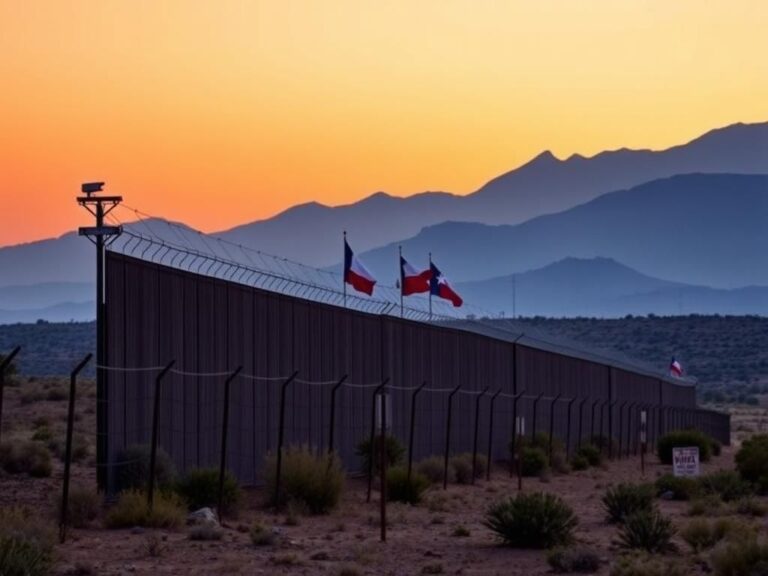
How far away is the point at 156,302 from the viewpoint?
93.0ft

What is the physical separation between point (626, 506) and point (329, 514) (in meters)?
5.04

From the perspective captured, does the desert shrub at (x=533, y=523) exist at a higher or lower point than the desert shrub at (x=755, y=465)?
lower

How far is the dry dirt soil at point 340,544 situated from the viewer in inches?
795

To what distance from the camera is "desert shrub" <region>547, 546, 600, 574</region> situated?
68.0ft

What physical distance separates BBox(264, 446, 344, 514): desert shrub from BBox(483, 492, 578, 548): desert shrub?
17.6 feet

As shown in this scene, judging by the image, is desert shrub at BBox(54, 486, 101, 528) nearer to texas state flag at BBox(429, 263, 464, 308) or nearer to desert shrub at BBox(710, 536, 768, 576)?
desert shrub at BBox(710, 536, 768, 576)

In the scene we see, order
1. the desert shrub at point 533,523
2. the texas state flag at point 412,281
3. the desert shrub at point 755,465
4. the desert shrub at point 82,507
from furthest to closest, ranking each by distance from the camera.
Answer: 1. the texas state flag at point 412,281
2. the desert shrub at point 755,465
3. the desert shrub at point 82,507
4. the desert shrub at point 533,523

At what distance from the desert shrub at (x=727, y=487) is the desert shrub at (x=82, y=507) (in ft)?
45.8

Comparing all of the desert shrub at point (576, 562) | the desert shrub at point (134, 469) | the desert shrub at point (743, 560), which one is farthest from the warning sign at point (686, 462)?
the desert shrub at point (743, 560)

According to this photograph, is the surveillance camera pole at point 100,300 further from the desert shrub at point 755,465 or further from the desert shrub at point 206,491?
the desert shrub at point 755,465

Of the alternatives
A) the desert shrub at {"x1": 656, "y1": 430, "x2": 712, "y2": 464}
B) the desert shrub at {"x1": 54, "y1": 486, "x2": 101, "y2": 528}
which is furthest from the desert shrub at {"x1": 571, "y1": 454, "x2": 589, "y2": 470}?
the desert shrub at {"x1": 54, "y1": 486, "x2": 101, "y2": 528}

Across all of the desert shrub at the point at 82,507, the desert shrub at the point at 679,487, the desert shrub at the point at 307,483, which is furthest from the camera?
the desert shrub at the point at 679,487

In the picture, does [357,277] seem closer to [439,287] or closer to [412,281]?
[412,281]

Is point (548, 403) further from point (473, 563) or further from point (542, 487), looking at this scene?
point (473, 563)
